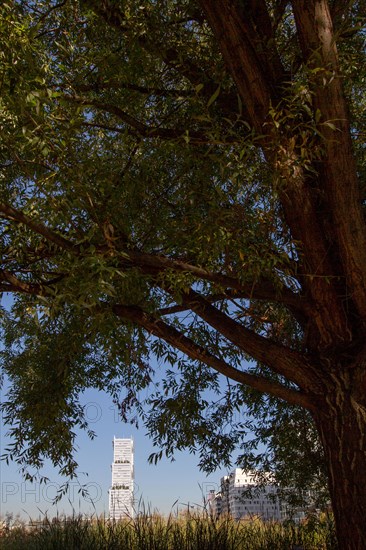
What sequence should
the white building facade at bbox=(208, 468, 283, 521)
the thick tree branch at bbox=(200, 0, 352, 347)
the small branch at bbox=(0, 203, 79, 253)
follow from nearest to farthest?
the small branch at bbox=(0, 203, 79, 253) < the thick tree branch at bbox=(200, 0, 352, 347) < the white building facade at bbox=(208, 468, 283, 521)

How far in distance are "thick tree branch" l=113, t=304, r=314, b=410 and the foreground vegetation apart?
2.70 metres

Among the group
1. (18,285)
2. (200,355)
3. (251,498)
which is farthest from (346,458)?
(251,498)

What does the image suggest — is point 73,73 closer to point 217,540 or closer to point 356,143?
point 356,143

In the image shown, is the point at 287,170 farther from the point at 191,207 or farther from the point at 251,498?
the point at 251,498

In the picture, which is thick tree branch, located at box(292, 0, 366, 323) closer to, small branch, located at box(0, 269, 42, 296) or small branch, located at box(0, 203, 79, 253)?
small branch, located at box(0, 203, 79, 253)

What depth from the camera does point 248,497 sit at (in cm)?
859

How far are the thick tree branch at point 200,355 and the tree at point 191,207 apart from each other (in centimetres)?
2

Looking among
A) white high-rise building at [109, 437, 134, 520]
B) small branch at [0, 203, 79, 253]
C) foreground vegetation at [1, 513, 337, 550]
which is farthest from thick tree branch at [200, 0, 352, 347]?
white high-rise building at [109, 437, 134, 520]

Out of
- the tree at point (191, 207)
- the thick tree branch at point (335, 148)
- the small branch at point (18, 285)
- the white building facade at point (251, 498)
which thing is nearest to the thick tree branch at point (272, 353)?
the tree at point (191, 207)

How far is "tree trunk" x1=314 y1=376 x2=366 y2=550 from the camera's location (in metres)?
4.88

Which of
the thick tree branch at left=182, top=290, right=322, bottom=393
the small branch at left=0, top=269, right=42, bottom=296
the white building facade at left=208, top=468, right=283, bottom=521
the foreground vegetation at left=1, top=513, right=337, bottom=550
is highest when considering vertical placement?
the small branch at left=0, top=269, right=42, bottom=296

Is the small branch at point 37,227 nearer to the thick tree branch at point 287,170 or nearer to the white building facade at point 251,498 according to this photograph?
the thick tree branch at point 287,170

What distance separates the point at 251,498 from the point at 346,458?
4.01m

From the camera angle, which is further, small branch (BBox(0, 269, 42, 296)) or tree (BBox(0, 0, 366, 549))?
small branch (BBox(0, 269, 42, 296))
